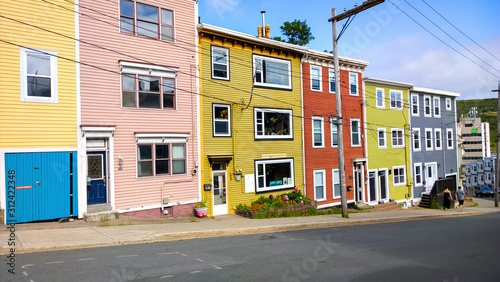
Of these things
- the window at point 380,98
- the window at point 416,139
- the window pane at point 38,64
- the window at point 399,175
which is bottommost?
the window at point 399,175

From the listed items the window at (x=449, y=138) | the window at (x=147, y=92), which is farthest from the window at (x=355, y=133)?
the window at (x=147, y=92)

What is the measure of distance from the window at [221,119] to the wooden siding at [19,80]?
6.58 m

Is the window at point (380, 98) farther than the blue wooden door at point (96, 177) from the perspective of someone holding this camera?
Yes

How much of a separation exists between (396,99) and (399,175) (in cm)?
621

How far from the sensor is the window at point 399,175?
29156mm

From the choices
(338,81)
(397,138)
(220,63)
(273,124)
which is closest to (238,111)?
(220,63)

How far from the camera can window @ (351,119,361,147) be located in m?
25.9

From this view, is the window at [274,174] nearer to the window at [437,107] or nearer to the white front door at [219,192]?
the white front door at [219,192]

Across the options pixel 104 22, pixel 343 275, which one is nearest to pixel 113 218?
pixel 104 22

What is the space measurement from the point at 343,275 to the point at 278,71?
49.0ft

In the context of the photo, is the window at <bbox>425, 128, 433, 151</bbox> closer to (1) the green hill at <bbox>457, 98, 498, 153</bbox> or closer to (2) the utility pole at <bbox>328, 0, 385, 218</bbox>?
(2) the utility pole at <bbox>328, 0, 385, 218</bbox>

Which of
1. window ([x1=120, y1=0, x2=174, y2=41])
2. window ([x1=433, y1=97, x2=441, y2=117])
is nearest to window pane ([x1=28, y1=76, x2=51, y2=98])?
window ([x1=120, y1=0, x2=174, y2=41])

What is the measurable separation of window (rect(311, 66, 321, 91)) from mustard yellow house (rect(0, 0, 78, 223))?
14.1 m

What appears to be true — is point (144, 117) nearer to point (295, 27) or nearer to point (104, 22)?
point (104, 22)
